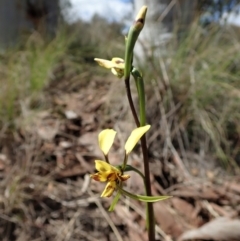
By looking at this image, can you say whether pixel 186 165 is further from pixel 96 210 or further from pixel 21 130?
pixel 21 130

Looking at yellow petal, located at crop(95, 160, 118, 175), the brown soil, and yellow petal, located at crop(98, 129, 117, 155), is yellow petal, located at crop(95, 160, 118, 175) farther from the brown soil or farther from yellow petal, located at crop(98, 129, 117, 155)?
the brown soil

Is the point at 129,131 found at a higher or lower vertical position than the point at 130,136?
higher

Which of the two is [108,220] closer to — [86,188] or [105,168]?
[86,188]

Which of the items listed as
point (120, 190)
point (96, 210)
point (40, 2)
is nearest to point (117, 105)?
point (96, 210)

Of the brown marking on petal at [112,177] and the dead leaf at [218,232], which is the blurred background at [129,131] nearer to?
the dead leaf at [218,232]

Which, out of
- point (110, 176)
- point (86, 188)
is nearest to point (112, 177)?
point (110, 176)

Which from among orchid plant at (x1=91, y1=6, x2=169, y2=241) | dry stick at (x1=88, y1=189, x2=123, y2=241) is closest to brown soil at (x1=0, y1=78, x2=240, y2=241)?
dry stick at (x1=88, y1=189, x2=123, y2=241)

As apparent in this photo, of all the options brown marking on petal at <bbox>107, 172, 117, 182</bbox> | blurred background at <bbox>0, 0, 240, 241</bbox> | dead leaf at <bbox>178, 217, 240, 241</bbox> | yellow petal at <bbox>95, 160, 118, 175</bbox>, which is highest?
blurred background at <bbox>0, 0, 240, 241</bbox>

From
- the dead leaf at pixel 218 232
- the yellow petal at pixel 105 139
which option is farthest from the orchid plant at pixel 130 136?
the dead leaf at pixel 218 232
